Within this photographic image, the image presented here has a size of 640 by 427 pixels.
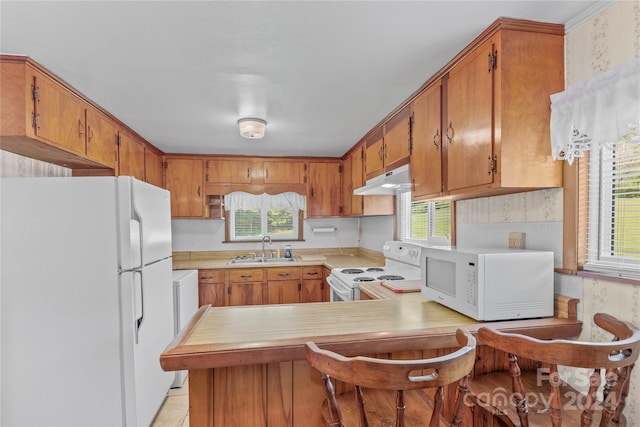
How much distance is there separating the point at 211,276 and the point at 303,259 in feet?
3.73

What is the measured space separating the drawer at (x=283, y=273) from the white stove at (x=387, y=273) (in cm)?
87

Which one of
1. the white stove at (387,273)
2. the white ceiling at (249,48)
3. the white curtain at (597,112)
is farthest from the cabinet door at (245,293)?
the white curtain at (597,112)

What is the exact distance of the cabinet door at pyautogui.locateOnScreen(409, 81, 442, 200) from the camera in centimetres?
181

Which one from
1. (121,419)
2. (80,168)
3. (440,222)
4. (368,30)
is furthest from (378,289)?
(80,168)

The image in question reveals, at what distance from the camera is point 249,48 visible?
4.86 ft

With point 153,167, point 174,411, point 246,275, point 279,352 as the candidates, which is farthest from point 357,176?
point 174,411

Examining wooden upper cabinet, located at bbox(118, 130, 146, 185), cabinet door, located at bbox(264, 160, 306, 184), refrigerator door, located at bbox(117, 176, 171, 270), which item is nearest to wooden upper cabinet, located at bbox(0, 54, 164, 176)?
wooden upper cabinet, located at bbox(118, 130, 146, 185)

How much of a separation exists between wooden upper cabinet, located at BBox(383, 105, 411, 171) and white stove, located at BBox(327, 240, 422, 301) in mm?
727

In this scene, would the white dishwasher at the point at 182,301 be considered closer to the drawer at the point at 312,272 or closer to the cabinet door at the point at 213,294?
the cabinet door at the point at 213,294

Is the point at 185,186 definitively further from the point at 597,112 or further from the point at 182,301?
the point at 597,112

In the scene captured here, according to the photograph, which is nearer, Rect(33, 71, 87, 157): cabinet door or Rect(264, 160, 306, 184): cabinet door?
Rect(33, 71, 87, 157): cabinet door

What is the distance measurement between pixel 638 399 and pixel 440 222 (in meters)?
1.58

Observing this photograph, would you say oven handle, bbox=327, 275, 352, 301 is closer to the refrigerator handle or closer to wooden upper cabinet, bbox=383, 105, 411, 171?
wooden upper cabinet, bbox=383, 105, 411, 171

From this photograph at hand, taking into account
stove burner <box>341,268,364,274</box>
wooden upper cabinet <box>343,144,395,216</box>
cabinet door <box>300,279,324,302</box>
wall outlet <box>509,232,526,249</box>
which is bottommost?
cabinet door <box>300,279,324,302</box>
